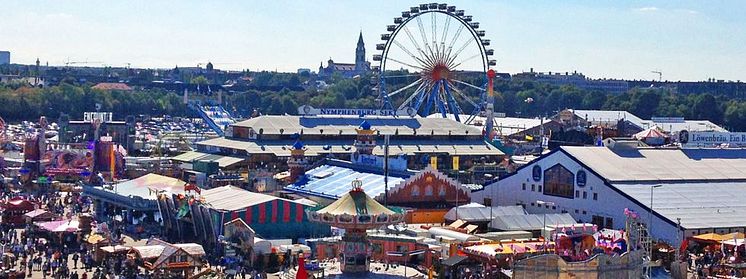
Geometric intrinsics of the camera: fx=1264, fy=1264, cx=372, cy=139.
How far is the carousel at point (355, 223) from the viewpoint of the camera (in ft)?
116

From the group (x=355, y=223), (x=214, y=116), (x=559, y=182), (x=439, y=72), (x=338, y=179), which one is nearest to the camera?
(x=355, y=223)

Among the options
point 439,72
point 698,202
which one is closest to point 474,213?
point 698,202

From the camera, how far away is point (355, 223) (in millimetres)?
35219

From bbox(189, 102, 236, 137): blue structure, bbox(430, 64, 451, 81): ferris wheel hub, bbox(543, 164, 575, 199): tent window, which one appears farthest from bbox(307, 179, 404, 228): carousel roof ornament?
bbox(189, 102, 236, 137): blue structure

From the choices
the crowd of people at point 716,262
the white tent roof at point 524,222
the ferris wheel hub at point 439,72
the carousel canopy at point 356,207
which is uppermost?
the ferris wheel hub at point 439,72

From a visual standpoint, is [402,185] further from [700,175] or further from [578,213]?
[700,175]

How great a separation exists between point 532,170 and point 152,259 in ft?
66.4

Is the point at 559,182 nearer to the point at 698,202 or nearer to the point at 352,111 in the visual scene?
the point at 698,202

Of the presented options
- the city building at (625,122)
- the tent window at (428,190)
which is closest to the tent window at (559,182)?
the tent window at (428,190)

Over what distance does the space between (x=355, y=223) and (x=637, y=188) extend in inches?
712

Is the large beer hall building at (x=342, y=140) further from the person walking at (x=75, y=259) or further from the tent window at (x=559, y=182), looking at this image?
the person walking at (x=75, y=259)

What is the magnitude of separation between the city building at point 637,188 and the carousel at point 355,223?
1480cm

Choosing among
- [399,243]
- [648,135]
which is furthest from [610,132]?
[399,243]

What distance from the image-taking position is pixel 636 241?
31.8 m
